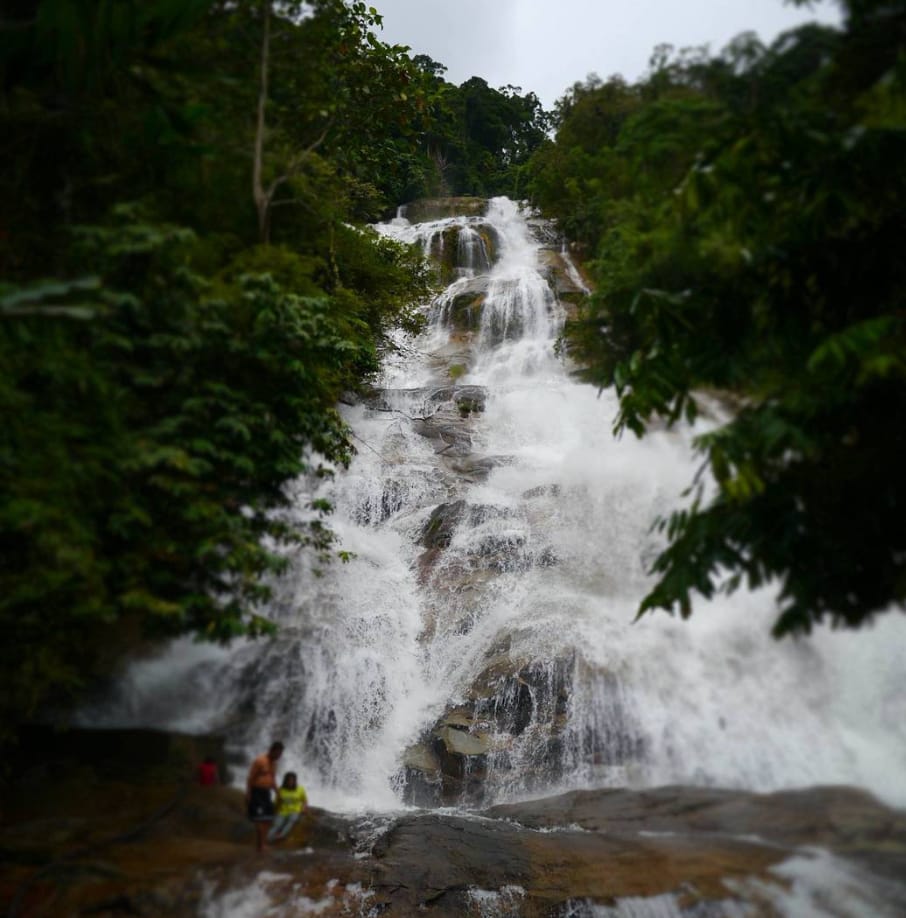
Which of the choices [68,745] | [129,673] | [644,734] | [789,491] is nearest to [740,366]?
[789,491]

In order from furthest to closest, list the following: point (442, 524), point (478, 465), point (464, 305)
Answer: point (464, 305), point (478, 465), point (442, 524)

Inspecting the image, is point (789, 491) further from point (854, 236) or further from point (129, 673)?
point (129, 673)

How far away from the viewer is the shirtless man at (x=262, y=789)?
357cm

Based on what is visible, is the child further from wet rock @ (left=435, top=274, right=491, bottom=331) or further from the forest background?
wet rock @ (left=435, top=274, right=491, bottom=331)

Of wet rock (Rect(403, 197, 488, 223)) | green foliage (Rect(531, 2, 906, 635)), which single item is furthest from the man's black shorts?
wet rock (Rect(403, 197, 488, 223))

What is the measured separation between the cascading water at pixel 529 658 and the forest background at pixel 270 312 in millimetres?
234

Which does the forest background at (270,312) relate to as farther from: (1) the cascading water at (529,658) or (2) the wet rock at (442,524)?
(2) the wet rock at (442,524)

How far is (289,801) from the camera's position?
3.73 metres

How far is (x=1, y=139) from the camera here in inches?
152

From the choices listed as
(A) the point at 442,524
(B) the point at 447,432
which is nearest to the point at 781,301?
(A) the point at 442,524

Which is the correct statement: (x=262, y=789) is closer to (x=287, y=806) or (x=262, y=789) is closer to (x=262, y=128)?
(x=287, y=806)

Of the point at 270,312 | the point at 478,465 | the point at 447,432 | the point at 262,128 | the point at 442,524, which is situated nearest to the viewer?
the point at 270,312

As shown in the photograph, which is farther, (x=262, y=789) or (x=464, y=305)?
(x=464, y=305)

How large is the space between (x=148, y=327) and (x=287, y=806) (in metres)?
2.78
